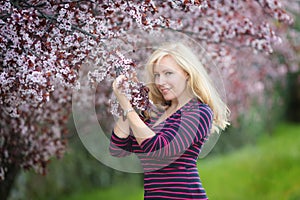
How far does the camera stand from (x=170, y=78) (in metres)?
2.73

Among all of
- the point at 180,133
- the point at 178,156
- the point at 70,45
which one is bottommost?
the point at 178,156

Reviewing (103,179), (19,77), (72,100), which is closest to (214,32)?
(72,100)

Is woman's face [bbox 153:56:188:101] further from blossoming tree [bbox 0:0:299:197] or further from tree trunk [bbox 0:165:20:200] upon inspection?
tree trunk [bbox 0:165:20:200]

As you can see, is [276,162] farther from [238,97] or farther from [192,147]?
[192,147]

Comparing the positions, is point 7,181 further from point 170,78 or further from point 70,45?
point 170,78

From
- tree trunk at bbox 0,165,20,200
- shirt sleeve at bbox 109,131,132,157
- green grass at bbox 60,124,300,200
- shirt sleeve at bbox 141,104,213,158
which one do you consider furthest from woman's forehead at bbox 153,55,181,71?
green grass at bbox 60,124,300,200

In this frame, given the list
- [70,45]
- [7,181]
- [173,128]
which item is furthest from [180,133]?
[7,181]

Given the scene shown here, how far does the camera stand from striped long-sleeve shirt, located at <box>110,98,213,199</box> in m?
2.55

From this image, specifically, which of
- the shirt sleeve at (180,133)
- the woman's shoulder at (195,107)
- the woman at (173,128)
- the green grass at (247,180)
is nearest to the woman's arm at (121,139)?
the woman at (173,128)

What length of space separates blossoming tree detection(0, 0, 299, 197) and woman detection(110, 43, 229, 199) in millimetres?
150

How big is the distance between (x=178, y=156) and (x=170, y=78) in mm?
415

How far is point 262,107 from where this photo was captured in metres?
12.2

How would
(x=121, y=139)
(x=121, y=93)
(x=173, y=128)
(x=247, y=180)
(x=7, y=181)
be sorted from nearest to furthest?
(x=121, y=93) → (x=173, y=128) → (x=121, y=139) → (x=7, y=181) → (x=247, y=180)

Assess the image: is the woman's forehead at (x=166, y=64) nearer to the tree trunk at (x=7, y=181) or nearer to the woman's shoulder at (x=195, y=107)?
the woman's shoulder at (x=195, y=107)
